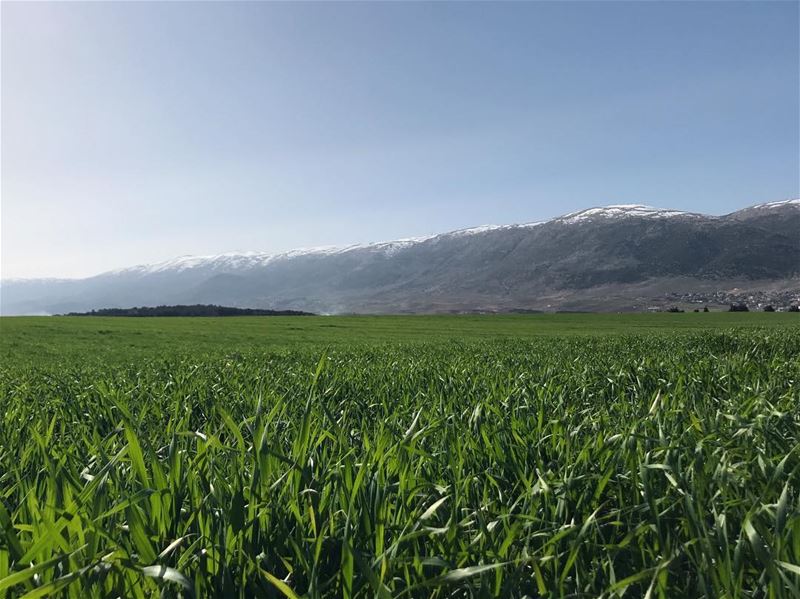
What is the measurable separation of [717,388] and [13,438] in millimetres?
7483

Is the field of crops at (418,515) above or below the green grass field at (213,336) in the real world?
above

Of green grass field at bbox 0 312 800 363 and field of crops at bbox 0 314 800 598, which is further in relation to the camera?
green grass field at bbox 0 312 800 363

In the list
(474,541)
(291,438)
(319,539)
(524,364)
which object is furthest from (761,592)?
(524,364)

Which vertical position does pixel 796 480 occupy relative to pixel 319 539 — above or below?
below

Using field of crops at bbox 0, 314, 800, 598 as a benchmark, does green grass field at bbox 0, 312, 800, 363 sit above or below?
below

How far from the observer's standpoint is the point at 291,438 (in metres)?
3.99

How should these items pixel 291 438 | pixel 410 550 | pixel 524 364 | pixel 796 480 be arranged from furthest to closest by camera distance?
pixel 524 364
pixel 291 438
pixel 796 480
pixel 410 550

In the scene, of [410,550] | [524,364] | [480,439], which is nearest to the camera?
[410,550]

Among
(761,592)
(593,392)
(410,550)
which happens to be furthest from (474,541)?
(593,392)

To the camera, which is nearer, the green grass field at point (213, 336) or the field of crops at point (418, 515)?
the field of crops at point (418, 515)

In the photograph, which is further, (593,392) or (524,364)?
(524,364)

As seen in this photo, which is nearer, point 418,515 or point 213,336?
point 418,515

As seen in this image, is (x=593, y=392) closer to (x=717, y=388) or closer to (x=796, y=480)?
(x=717, y=388)

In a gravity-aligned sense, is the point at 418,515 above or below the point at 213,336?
above
